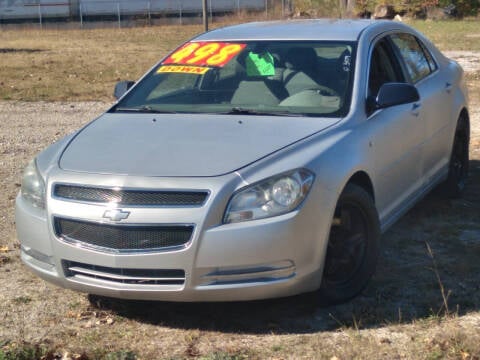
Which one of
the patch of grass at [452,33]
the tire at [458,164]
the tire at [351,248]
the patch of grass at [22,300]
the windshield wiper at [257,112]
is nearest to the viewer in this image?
A: the tire at [351,248]

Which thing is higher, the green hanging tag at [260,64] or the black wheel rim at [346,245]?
the green hanging tag at [260,64]

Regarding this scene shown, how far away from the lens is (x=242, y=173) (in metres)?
4.16

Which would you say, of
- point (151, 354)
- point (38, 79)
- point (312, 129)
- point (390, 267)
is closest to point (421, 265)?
point (390, 267)

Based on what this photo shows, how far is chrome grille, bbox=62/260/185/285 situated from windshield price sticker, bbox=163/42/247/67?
195cm

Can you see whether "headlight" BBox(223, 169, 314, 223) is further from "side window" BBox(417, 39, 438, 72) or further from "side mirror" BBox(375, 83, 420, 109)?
"side window" BBox(417, 39, 438, 72)

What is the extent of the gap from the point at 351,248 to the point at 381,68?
1567 millimetres

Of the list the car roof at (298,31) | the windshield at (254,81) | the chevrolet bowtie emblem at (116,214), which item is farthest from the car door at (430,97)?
the chevrolet bowtie emblem at (116,214)

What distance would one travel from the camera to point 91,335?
436 cm

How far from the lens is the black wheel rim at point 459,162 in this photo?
23.1ft

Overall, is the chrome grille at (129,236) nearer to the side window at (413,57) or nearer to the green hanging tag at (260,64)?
the green hanging tag at (260,64)

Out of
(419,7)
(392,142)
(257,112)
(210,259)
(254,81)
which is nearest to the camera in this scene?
(210,259)

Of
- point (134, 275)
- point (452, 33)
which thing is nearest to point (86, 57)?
point (452, 33)

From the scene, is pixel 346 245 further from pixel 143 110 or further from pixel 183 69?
pixel 183 69

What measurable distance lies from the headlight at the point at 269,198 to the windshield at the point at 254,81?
94cm
